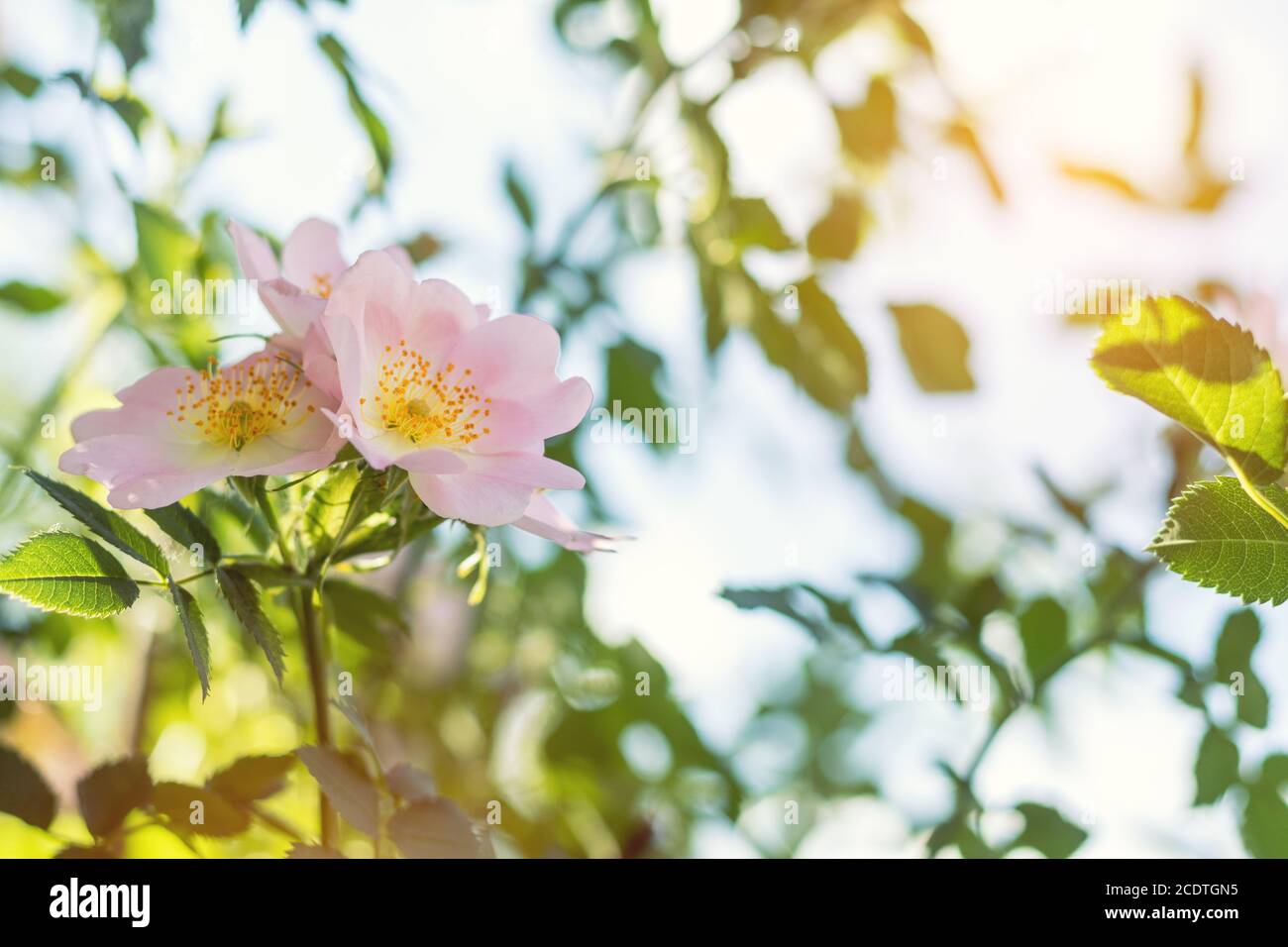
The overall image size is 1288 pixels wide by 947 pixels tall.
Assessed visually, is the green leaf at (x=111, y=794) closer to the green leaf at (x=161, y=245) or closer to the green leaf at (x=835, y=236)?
the green leaf at (x=161, y=245)

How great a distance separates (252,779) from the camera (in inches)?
18.8

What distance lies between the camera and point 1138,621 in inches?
25.6

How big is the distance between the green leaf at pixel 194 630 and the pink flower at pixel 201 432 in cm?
4

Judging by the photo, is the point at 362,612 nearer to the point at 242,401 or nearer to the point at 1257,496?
the point at 242,401

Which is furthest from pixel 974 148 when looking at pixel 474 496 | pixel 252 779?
pixel 252 779

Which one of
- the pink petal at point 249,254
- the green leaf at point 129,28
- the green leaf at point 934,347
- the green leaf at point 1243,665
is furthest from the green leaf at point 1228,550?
the green leaf at point 129,28

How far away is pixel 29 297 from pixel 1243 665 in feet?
2.81

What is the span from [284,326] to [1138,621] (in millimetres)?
559

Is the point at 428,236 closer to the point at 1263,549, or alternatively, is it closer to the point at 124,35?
the point at 124,35

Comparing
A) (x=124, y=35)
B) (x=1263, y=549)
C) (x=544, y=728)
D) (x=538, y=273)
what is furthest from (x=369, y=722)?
(x=1263, y=549)

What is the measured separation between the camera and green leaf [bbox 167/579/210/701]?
367 millimetres
